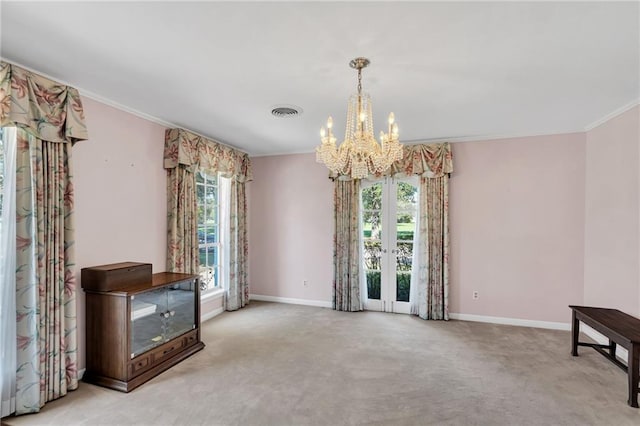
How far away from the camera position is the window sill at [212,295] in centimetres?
455

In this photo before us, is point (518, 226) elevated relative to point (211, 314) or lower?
elevated

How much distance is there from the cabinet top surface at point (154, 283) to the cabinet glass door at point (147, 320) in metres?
0.05

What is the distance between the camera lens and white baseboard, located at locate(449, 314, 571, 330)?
418cm

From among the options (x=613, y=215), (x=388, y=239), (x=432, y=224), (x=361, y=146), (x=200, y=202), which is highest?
(x=361, y=146)

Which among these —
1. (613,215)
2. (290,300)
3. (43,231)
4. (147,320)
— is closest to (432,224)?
(613,215)

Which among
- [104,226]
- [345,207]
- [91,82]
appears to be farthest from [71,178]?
[345,207]

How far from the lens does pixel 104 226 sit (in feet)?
10.0

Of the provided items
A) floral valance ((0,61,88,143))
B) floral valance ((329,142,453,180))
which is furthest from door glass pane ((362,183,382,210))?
floral valance ((0,61,88,143))

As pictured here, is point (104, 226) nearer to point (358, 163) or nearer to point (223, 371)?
point (223, 371)

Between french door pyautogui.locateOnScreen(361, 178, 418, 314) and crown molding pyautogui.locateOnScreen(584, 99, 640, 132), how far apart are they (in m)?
2.18

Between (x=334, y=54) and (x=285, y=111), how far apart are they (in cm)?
125

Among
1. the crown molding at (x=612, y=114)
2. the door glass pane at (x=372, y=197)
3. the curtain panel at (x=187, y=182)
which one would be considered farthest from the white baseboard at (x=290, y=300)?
the crown molding at (x=612, y=114)

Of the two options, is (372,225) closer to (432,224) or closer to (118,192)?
(432,224)

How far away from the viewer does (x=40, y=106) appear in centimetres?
241
